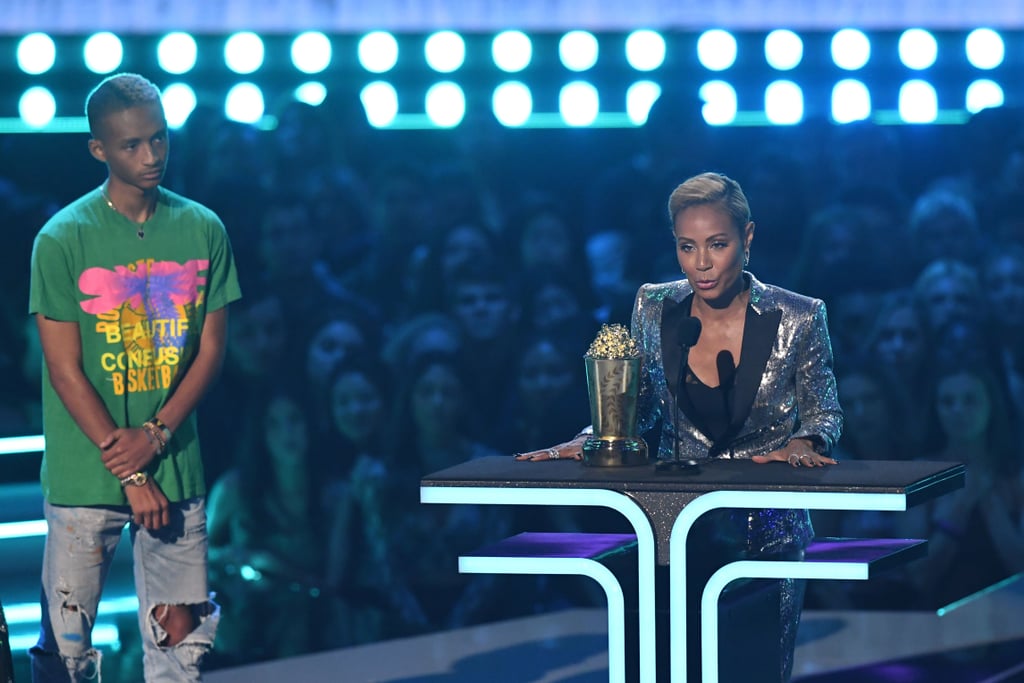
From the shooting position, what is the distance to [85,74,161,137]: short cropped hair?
2.91 m

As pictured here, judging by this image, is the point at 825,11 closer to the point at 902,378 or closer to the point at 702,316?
the point at 902,378

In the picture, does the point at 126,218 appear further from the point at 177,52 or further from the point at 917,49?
the point at 917,49

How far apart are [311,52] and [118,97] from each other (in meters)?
2.40

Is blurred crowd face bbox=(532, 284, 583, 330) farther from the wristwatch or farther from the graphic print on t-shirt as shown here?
the wristwatch

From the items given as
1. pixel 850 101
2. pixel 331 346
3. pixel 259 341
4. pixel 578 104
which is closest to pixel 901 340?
pixel 850 101

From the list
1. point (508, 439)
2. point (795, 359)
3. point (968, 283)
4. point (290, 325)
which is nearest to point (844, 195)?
point (968, 283)

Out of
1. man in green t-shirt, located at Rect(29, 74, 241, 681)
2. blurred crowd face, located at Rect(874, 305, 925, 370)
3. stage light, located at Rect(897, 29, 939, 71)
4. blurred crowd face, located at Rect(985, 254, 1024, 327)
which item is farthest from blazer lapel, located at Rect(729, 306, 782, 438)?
stage light, located at Rect(897, 29, 939, 71)

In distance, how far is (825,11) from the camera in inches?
207

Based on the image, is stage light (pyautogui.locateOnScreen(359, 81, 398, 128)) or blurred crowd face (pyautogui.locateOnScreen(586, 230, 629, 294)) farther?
stage light (pyautogui.locateOnScreen(359, 81, 398, 128))

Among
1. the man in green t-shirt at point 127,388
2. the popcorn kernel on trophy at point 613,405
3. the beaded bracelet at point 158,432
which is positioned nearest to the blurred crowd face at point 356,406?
the man in green t-shirt at point 127,388

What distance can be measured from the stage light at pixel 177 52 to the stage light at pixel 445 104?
33.1 inches

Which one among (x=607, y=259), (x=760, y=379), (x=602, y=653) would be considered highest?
(x=607, y=259)

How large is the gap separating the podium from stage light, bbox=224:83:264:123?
3027 mm

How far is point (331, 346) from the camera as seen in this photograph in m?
4.85
